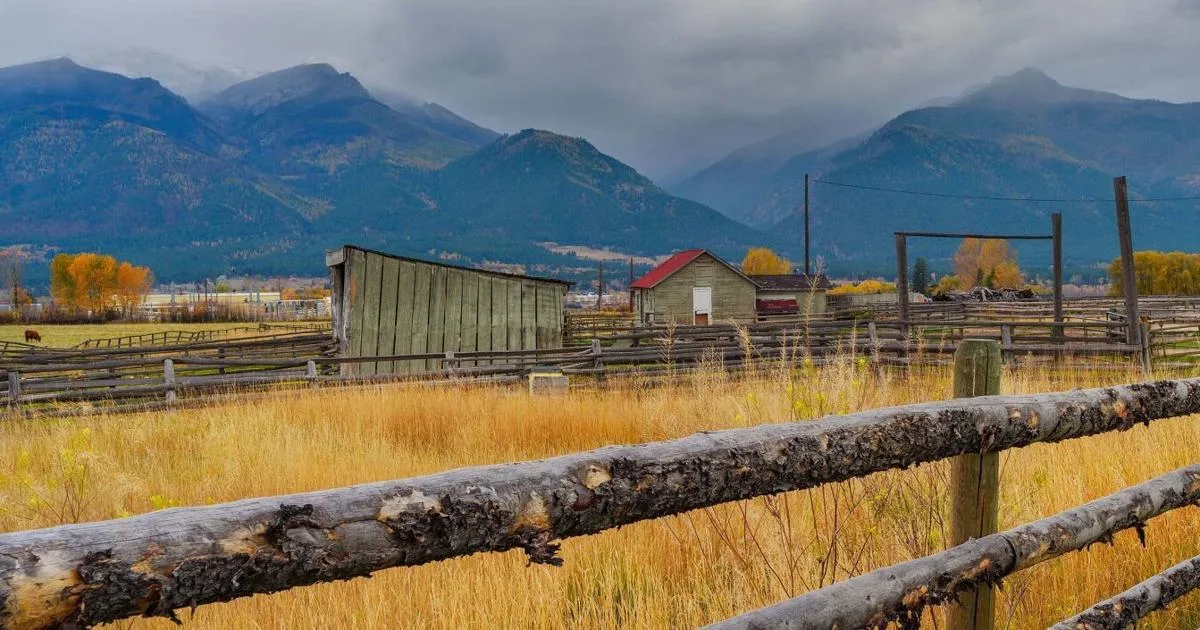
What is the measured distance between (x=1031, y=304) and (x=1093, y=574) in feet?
122

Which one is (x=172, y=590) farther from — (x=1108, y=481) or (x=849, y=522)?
(x=1108, y=481)

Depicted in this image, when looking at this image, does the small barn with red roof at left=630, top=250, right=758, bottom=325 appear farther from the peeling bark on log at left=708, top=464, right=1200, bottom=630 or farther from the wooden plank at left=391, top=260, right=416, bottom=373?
the peeling bark on log at left=708, top=464, right=1200, bottom=630

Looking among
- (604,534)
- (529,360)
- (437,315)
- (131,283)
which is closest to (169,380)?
(437,315)

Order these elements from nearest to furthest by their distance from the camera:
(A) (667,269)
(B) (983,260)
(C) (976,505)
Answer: (C) (976,505), (A) (667,269), (B) (983,260)

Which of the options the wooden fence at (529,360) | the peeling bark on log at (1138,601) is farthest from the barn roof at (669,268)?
the peeling bark on log at (1138,601)

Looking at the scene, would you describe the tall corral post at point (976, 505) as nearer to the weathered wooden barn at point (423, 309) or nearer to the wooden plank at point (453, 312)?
the weathered wooden barn at point (423, 309)

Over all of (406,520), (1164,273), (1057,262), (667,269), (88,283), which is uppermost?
(88,283)

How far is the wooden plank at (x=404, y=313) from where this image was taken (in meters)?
15.6

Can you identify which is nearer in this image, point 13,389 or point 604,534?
point 604,534

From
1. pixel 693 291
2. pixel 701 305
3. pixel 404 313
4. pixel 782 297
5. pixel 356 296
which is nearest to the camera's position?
pixel 356 296

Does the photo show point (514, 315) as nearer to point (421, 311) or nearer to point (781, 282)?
point (421, 311)

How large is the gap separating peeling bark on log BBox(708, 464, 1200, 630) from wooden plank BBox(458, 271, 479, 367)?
14378 millimetres

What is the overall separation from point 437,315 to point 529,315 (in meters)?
2.40

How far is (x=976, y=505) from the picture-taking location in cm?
245
